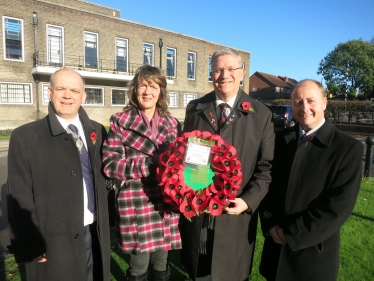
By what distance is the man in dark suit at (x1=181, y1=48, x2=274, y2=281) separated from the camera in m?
2.42

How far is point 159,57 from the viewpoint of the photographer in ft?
87.0

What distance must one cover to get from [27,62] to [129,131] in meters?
20.0

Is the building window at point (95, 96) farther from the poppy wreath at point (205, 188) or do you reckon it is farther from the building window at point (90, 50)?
the poppy wreath at point (205, 188)

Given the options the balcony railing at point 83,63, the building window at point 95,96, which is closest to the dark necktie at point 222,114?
the balcony railing at point 83,63

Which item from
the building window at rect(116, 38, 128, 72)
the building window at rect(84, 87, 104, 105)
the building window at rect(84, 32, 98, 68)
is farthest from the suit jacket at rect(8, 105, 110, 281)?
the building window at rect(116, 38, 128, 72)

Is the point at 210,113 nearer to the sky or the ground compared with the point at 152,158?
nearer to the sky

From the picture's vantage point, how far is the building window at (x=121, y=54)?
2405 centimetres

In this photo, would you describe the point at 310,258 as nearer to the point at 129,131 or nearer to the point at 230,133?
the point at 230,133

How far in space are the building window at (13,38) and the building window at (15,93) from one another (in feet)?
5.55

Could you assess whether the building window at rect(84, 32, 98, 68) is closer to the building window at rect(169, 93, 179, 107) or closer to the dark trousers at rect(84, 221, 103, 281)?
the building window at rect(169, 93, 179, 107)

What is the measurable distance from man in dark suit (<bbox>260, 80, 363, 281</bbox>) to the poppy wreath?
1.59ft

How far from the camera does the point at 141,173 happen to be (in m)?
2.32

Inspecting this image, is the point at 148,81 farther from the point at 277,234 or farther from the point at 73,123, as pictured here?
the point at 277,234

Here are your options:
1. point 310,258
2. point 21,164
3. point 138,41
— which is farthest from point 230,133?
point 138,41
